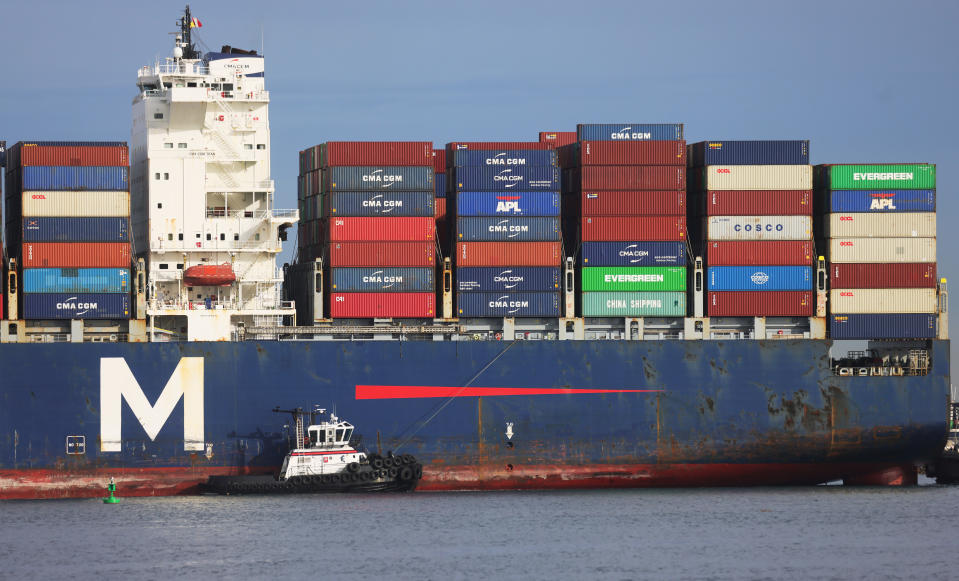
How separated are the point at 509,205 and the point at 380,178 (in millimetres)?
5012

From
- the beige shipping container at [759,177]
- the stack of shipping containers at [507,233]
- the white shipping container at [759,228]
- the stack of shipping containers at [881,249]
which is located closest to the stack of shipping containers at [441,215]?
the stack of shipping containers at [507,233]

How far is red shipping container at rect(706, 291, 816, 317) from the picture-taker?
189 ft

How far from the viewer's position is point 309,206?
200 feet

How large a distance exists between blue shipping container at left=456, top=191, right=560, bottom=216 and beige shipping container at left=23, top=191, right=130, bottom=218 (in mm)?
12593

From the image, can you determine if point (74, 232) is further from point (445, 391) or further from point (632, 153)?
point (632, 153)

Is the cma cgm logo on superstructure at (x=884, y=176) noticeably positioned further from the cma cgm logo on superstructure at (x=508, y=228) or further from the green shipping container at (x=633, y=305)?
the cma cgm logo on superstructure at (x=508, y=228)

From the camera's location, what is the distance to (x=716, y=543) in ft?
149

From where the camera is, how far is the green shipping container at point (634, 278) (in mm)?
57344

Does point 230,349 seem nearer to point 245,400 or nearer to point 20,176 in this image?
A: point 245,400

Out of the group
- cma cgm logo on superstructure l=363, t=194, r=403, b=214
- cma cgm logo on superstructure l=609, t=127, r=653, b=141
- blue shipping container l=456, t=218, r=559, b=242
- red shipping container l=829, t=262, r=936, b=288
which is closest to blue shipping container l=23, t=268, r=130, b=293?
cma cgm logo on superstructure l=363, t=194, r=403, b=214

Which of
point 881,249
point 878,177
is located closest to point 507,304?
point 881,249

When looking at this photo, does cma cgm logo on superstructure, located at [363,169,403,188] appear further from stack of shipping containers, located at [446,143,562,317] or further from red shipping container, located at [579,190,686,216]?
red shipping container, located at [579,190,686,216]

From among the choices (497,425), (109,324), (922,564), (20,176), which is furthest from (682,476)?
(20,176)

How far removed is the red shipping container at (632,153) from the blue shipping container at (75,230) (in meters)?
17.6
